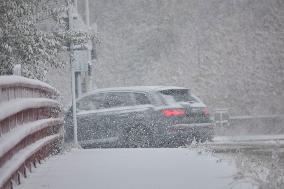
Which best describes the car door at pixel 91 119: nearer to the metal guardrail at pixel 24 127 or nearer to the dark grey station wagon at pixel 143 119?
the dark grey station wagon at pixel 143 119

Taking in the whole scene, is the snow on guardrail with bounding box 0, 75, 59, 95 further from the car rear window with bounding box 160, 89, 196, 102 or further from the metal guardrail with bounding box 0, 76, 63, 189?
the car rear window with bounding box 160, 89, 196, 102

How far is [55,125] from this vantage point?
10602 millimetres

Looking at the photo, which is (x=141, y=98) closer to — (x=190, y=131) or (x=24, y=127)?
(x=190, y=131)

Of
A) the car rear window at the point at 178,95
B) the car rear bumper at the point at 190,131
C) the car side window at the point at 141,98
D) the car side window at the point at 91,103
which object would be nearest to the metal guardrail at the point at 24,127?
the car rear bumper at the point at 190,131

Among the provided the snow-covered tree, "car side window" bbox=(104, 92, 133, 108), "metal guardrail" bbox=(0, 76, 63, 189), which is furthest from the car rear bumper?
"metal guardrail" bbox=(0, 76, 63, 189)

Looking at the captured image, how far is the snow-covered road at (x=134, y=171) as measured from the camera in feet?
22.6

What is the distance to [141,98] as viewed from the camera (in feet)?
50.5

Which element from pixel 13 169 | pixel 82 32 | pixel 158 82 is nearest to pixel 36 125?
pixel 13 169

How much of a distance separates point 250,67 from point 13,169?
30.3 metres

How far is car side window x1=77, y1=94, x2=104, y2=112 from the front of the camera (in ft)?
52.5

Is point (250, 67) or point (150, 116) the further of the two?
point (250, 67)

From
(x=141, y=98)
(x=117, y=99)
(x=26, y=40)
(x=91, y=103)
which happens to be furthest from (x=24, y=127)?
(x=91, y=103)

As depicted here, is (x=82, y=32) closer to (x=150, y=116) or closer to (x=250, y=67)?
(x=150, y=116)

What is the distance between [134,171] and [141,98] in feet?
24.3
